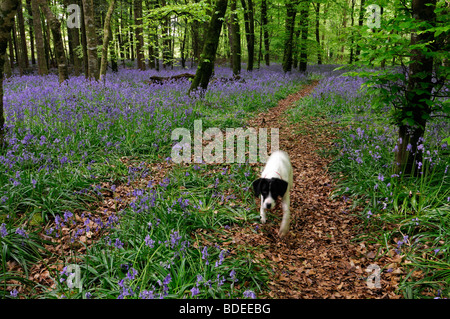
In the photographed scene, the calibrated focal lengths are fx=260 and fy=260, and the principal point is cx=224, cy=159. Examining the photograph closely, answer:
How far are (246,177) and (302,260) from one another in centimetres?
231

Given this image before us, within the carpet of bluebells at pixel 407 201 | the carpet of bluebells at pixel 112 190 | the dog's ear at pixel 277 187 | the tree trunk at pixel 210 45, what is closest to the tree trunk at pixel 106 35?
the carpet of bluebells at pixel 112 190

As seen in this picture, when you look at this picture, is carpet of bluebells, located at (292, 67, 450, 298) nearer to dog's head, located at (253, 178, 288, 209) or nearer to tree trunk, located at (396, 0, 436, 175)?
tree trunk, located at (396, 0, 436, 175)

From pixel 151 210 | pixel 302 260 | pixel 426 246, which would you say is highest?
pixel 151 210

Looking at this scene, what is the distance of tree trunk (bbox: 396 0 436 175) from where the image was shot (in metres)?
4.29

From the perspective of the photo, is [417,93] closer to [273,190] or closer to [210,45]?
[273,190]

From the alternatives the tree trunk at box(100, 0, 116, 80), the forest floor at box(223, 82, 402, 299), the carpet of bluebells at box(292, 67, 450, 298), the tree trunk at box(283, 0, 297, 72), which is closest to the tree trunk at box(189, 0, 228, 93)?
the tree trunk at box(100, 0, 116, 80)

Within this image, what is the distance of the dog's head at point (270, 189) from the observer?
12.8ft

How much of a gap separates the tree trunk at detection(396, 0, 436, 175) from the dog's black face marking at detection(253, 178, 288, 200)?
2172 mm

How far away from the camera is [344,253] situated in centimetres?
383

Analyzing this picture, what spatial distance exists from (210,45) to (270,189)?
357 inches

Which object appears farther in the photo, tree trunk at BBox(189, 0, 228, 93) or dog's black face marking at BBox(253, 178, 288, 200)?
tree trunk at BBox(189, 0, 228, 93)

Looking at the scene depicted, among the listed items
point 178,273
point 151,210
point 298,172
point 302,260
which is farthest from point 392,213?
point 151,210

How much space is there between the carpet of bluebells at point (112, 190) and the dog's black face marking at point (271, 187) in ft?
2.26
